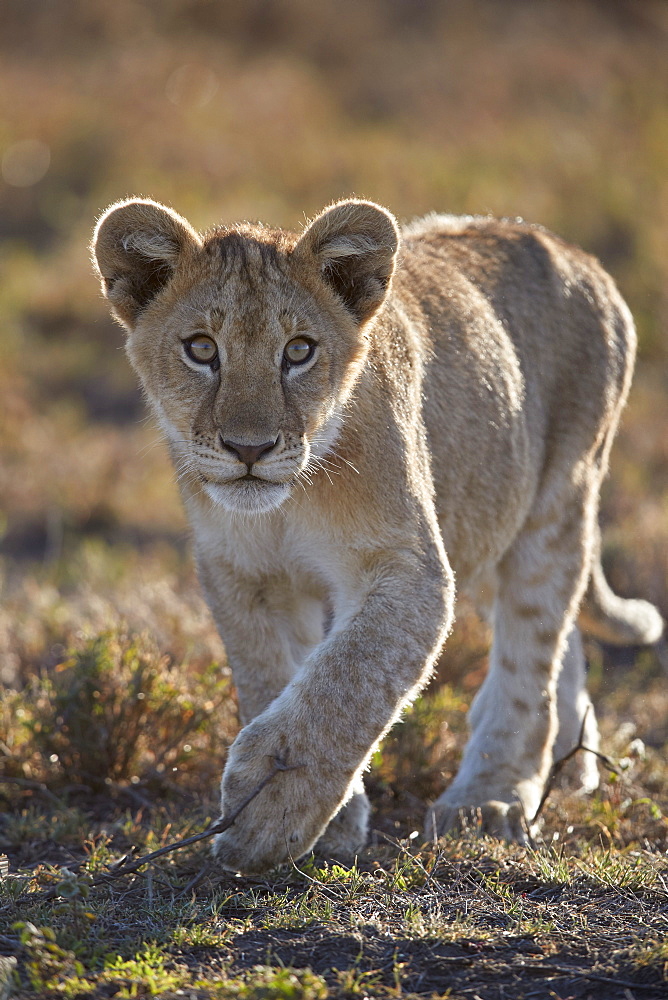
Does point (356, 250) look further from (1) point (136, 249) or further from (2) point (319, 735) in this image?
(2) point (319, 735)

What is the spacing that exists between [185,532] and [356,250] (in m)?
3.40

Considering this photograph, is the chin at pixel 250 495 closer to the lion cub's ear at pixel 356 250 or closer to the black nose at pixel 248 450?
the black nose at pixel 248 450

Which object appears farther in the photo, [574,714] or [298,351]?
[574,714]

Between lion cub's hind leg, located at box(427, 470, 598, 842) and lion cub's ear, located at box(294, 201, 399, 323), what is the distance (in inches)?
54.8

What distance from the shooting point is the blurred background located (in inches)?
271

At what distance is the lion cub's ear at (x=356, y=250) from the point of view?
3.60 meters

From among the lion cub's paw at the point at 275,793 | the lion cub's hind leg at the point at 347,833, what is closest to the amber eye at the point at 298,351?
the lion cub's paw at the point at 275,793

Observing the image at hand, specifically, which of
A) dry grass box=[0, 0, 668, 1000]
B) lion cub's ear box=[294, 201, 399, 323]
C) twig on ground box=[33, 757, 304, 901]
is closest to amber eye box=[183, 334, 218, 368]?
lion cub's ear box=[294, 201, 399, 323]

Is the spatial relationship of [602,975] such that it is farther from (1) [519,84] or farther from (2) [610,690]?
(1) [519,84]

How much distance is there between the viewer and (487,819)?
420 cm

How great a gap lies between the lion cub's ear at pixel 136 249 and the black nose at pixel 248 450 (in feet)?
2.43

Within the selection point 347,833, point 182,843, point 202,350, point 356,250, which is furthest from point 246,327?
point 347,833

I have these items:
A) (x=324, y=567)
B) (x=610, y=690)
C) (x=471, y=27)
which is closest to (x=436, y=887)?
(x=324, y=567)

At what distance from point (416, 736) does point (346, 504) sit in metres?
1.45
